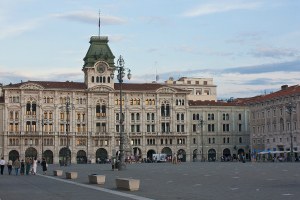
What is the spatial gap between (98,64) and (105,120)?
1212cm

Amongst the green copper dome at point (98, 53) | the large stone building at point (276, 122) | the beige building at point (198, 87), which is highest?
the green copper dome at point (98, 53)

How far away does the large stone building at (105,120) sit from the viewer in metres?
121

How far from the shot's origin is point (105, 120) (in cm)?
12631

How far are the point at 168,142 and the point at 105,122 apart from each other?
14.7 metres

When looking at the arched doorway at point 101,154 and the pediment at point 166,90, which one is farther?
the pediment at point 166,90

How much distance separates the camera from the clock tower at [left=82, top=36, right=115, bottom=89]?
12650 cm

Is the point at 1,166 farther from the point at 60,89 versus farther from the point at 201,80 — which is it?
the point at 201,80

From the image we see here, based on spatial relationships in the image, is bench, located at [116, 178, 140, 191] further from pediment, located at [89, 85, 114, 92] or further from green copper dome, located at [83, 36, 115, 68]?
green copper dome, located at [83, 36, 115, 68]

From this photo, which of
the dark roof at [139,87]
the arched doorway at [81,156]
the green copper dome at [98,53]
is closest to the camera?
the arched doorway at [81,156]

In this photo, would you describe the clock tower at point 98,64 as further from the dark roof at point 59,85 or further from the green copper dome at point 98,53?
the dark roof at point 59,85

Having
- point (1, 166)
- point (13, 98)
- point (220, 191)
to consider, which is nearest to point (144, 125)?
point (13, 98)

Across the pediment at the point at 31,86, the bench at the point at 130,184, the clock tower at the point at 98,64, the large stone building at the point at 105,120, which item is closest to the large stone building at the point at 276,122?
the large stone building at the point at 105,120

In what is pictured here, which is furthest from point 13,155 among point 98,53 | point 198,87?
point 198,87

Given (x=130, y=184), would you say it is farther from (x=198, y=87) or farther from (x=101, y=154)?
(x=198, y=87)
